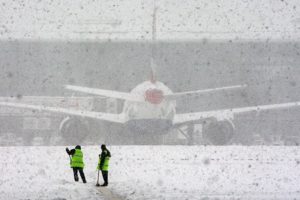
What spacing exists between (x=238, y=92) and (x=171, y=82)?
9869 millimetres

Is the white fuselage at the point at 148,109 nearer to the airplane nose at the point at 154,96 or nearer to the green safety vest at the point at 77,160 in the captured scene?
the airplane nose at the point at 154,96

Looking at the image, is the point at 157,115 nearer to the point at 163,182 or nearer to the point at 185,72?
the point at 163,182

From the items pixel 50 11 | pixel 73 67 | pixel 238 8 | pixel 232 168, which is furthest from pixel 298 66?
pixel 50 11

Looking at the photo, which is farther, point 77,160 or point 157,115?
point 157,115

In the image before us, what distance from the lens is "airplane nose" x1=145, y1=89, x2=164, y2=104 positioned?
26.0 meters

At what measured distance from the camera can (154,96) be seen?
85.3 ft

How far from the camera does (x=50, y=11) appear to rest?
17562 cm

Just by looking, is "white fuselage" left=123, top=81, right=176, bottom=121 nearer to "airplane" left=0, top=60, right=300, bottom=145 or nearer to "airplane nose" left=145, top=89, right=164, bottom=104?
"airplane" left=0, top=60, right=300, bottom=145

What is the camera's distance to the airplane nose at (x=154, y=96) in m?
26.0

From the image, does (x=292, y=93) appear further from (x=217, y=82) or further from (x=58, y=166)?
(x=58, y=166)

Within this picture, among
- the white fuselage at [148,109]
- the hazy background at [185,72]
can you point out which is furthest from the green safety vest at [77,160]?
the hazy background at [185,72]

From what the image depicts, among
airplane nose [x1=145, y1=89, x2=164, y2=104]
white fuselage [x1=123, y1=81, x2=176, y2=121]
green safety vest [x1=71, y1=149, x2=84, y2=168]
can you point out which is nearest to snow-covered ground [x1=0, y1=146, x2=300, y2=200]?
green safety vest [x1=71, y1=149, x2=84, y2=168]

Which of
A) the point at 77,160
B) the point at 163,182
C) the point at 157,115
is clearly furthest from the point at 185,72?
the point at 163,182

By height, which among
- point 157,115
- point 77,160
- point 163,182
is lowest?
point 163,182
